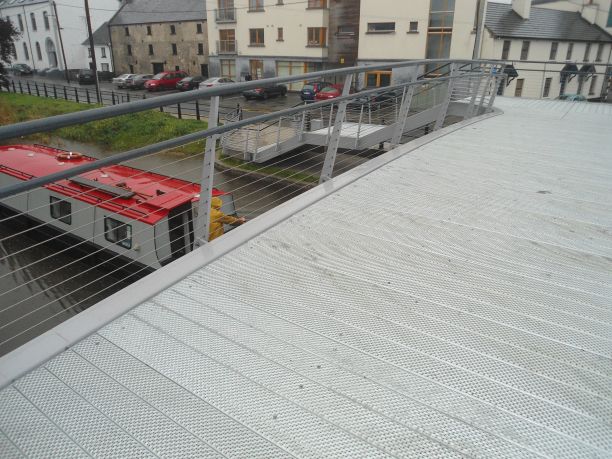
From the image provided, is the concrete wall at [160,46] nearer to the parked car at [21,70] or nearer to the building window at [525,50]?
the parked car at [21,70]

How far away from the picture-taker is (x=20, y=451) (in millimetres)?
1454

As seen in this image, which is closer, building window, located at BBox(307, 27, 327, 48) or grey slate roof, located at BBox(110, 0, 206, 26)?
building window, located at BBox(307, 27, 327, 48)

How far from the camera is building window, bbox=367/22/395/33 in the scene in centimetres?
2809

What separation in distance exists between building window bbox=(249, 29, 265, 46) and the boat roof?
2641 cm

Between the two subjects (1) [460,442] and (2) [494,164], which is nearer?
(1) [460,442]

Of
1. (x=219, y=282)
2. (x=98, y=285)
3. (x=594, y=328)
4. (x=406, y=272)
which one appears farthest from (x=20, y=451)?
(x=98, y=285)

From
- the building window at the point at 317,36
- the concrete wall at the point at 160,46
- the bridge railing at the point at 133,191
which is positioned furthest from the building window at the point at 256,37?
the bridge railing at the point at 133,191

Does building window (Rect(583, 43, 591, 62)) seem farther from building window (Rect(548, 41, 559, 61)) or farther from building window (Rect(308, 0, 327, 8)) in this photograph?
building window (Rect(308, 0, 327, 8))

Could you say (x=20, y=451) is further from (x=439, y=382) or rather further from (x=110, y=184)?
(x=110, y=184)

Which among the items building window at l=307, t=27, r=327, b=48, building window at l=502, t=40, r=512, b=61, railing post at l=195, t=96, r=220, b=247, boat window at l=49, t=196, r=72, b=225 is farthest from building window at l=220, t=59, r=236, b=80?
railing post at l=195, t=96, r=220, b=247

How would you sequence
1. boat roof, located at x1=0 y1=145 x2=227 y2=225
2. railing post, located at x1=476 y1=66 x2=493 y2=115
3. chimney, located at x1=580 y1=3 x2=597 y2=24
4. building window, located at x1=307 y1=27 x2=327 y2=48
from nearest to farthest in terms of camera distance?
1. boat roof, located at x1=0 y1=145 x2=227 y2=225
2. railing post, located at x1=476 y1=66 x2=493 y2=115
3. building window, located at x1=307 y1=27 x2=327 y2=48
4. chimney, located at x1=580 y1=3 x2=597 y2=24

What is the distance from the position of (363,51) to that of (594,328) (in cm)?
3004

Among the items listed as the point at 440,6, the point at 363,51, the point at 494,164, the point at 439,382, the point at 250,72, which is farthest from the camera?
the point at 250,72

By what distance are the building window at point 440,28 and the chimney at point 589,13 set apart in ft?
42.1
